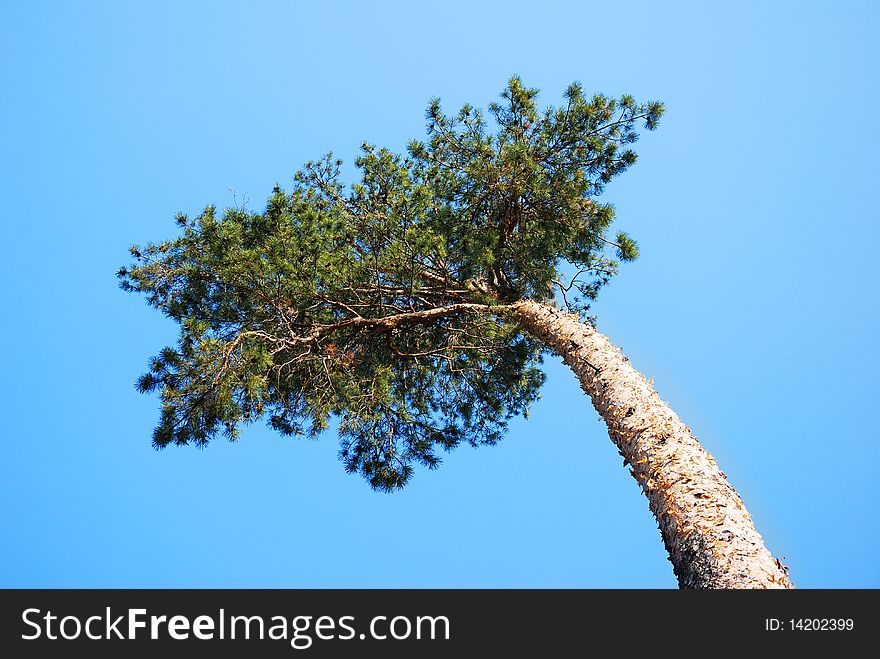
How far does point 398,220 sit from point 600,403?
361 cm

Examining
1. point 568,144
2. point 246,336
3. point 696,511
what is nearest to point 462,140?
point 568,144

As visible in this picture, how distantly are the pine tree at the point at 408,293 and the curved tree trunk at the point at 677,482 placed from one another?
0.04 meters

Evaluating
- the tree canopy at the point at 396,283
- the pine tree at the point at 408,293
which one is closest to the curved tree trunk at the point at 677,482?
the pine tree at the point at 408,293

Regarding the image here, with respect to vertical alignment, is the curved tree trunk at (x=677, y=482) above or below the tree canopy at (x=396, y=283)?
below

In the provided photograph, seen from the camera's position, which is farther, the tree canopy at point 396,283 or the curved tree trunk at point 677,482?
the tree canopy at point 396,283

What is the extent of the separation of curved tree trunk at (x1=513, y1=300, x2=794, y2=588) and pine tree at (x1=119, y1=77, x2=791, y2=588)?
0.13 feet

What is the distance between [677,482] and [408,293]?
395 cm

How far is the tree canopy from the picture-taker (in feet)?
20.7

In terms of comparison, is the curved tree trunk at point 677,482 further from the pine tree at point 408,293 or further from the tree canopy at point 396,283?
the tree canopy at point 396,283

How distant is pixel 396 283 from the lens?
742 cm

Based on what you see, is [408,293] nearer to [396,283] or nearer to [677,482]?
[396,283]

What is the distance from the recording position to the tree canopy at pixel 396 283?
6.30 metres

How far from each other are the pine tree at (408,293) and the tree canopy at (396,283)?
22 millimetres

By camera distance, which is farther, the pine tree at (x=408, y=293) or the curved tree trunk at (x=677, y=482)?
the pine tree at (x=408, y=293)
